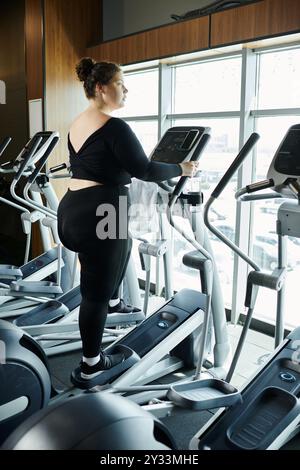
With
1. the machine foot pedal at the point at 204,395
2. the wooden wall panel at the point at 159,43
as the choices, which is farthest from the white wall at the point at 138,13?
the machine foot pedal at the point at 204,395

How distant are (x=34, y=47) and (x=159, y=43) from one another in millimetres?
1739

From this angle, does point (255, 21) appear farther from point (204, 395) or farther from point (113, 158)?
point (204, 395)

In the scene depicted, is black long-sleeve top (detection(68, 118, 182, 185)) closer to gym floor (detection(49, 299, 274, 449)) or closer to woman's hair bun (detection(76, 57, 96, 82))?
woman's hair bun (detection(76, 57, 96, 82))

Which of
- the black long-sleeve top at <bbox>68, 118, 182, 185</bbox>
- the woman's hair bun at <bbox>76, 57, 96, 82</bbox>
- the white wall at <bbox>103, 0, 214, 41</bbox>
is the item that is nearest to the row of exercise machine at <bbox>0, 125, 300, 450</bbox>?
the black long-sleeve top at <bbox>68, 118, 182, 185</bbox>

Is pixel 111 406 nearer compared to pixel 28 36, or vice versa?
pixel 111 406

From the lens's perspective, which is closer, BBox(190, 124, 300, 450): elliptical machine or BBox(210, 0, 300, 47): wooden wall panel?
BBox(190, 124, 300, 450): elliptical machine

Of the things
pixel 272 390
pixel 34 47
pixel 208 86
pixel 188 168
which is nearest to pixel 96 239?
pixel 188 168

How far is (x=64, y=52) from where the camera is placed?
5066 millimetres

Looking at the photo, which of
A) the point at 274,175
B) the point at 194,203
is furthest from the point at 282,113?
the point at 274,175

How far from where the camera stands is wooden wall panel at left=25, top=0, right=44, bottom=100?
5027 mm

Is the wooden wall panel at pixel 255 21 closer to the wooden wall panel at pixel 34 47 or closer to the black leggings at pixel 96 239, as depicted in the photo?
the black leggings at pixel 96 239

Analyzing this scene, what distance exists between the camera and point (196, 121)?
176 inches
